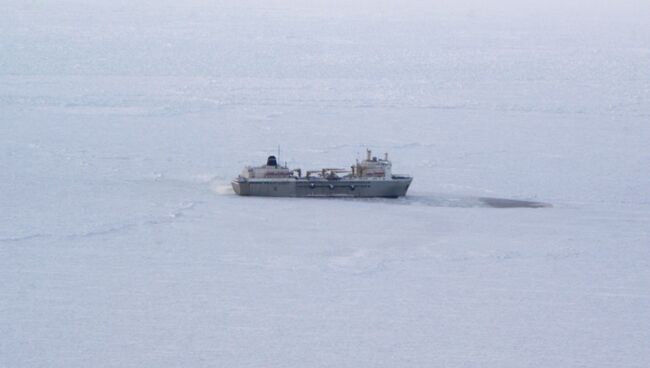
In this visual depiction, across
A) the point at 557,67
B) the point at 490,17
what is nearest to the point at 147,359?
the point at 557,67

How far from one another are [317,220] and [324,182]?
1.68 meters

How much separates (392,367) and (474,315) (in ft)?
5.93

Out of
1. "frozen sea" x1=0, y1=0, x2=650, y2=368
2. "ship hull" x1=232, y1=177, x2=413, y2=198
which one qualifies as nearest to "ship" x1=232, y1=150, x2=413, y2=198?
"ship hull" x1=232, y1=177, x2=413, y2=198

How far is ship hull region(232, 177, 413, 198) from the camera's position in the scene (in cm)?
1756

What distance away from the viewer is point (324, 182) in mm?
17734

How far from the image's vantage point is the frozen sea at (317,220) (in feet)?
36.6

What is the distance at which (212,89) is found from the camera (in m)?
28.2

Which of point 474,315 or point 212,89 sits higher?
point 212,89

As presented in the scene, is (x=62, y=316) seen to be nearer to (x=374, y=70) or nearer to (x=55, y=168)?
(x=55, y=168)

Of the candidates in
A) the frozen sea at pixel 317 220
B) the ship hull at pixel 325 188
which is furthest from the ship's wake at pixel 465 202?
the ship hull at pixel 325 188

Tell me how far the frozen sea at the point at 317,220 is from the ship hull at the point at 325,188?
0.26 meters

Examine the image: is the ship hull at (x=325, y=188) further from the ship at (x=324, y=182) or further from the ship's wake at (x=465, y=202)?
the ship's wake at (x=465, y=202)

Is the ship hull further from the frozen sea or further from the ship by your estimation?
the frozen sea

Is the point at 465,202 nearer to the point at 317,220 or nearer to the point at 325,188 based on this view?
the point at 325,188
